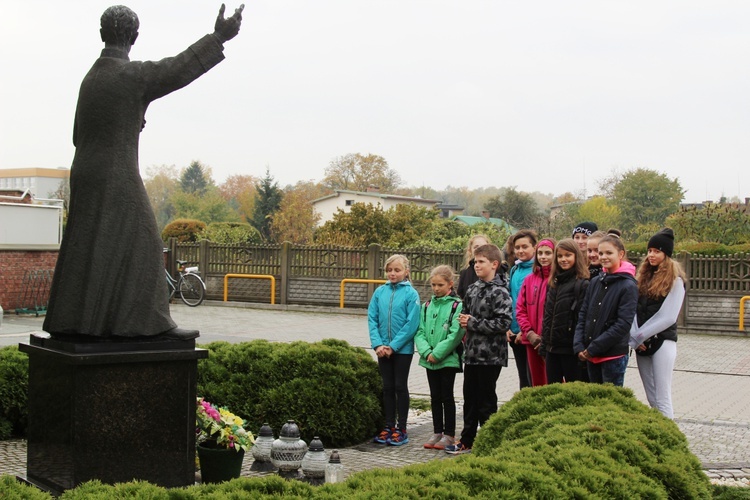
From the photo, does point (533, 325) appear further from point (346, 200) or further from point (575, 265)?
point (346, 200)

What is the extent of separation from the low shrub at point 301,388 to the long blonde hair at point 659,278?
Answer: 2.51 meters

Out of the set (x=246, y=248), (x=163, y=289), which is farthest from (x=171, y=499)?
(x=246, y=248)

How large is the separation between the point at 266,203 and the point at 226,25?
63.5 meters

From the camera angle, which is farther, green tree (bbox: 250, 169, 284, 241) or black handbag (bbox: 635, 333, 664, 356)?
green tree (bbox: 250, 169, 284, 241)

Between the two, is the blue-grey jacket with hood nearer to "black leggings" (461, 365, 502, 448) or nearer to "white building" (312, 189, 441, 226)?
"black leggings" (461, 365, 502, 448)

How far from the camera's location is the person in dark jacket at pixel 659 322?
7.45 m

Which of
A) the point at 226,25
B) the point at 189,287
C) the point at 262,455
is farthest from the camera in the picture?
the point at 189,287

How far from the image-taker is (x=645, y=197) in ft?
235

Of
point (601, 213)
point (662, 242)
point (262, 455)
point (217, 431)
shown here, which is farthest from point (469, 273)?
point (601, 213)

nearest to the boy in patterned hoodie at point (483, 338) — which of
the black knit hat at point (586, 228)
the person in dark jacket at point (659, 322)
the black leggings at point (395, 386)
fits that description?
the black leggings at point (395, 386)

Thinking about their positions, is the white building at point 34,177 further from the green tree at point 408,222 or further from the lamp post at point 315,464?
the lamp post at point 315,464

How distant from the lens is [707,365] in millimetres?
15172

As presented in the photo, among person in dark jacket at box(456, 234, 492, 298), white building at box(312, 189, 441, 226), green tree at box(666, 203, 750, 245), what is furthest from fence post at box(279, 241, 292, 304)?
white building at box(312, 189, 441, 226)

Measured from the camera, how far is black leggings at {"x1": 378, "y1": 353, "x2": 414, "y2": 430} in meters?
8.09
